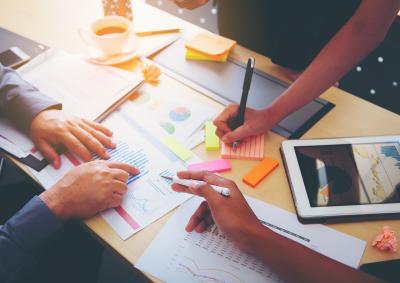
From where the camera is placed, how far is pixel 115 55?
1185mm

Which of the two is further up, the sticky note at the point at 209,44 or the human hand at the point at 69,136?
the sticky note at the point at 209,44

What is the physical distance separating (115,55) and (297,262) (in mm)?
834

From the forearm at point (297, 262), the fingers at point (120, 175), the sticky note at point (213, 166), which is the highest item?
the fingers at point (120, 175)

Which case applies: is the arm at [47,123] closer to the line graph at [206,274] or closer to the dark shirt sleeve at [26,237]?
the dark shirt sleeve at [26,237]


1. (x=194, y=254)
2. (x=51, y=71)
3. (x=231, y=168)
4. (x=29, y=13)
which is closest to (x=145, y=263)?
(x=194, y=254)

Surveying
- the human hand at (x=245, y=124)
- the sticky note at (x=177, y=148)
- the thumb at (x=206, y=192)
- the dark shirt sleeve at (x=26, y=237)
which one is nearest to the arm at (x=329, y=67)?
the human hand at (x=245, y=124)

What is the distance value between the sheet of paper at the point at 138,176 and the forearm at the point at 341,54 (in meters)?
0.31

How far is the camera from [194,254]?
0.74m

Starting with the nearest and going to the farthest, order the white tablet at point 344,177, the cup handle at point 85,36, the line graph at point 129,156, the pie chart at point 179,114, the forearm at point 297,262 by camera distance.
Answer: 1. the forearm at point 297,262
2. the white tablet at point 344,177
3. the line graph at point 129,156
4. the pie chart at point 179,114
5. the cup handle at point 85,36

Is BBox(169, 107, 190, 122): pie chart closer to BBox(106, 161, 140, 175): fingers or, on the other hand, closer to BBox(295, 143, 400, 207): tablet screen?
BBox(106, 161, 140, 175): fingers

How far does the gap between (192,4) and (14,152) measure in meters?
0.69

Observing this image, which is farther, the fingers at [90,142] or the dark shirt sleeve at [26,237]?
the fingers at [90,142]

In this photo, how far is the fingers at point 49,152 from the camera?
Result: 895mm

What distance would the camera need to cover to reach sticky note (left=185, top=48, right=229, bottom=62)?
1.19m
